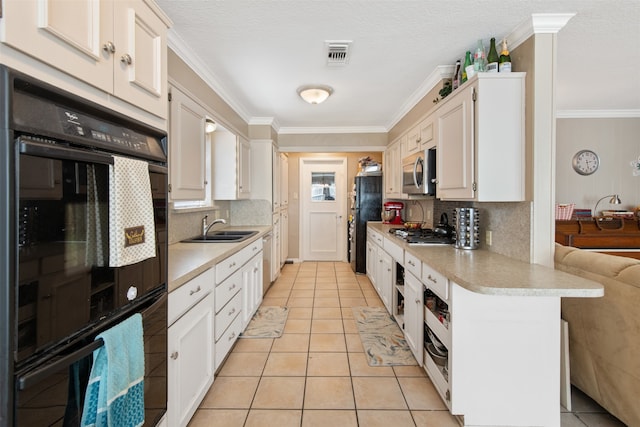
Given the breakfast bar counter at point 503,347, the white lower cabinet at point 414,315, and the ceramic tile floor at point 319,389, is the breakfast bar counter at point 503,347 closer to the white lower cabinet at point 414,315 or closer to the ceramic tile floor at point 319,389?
the ceramic tile floor at point 319,389

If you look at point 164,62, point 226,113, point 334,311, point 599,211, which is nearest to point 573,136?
point 599,211

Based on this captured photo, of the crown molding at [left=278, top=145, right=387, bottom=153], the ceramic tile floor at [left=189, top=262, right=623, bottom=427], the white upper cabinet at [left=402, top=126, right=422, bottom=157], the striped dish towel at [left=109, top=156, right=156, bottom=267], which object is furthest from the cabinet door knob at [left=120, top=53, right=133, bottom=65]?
the crown molding at [left=278, top=145, right=387, bottom=153]

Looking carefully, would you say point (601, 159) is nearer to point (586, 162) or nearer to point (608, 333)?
point (586, 162)

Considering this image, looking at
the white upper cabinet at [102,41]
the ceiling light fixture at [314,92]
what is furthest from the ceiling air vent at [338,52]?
the white upper cabinet at [102,41]

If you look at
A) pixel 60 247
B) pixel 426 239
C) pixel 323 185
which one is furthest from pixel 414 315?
pixel 323 185

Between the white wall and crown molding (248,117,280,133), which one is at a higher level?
crown molding (248,117,280,133)

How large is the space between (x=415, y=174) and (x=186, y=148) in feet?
6.43

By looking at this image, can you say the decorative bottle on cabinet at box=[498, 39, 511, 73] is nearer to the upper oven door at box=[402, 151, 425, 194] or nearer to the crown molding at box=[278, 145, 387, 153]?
the upper oven door at box=[402, 151, 425, 194]

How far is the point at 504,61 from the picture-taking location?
1933mm

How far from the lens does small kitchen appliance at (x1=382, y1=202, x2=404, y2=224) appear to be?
14.6ft

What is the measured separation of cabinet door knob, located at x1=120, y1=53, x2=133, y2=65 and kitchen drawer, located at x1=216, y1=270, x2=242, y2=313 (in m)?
1.41

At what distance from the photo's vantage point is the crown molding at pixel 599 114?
408 centimetres

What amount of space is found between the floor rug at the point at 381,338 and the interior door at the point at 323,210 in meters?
2.82

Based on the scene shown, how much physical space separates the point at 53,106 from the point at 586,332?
8.54ft
